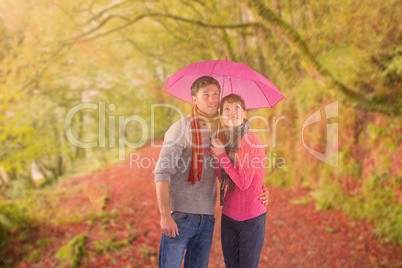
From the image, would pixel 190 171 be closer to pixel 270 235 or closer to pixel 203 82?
pixel 203 82

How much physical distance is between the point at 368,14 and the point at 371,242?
4.59 meters

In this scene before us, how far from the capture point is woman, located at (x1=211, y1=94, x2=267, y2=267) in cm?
183

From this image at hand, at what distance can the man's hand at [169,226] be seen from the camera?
181 cm

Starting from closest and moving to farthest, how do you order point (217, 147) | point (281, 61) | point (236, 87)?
1. point (217, 147)
2. point (236, 87)
3. point (281, 61)

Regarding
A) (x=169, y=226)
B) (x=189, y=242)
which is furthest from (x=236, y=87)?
(x=189, y=242)

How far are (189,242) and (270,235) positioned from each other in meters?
4.08

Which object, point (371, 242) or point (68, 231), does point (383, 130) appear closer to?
point (371, 242)

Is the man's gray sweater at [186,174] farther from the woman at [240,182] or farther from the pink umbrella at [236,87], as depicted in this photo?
the pink umbrella at [236,87]

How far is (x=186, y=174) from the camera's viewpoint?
1.98 meters

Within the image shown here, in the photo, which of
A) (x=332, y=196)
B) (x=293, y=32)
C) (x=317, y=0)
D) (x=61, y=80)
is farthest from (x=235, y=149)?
(x=61, y=80)

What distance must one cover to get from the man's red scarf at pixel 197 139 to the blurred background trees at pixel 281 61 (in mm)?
2801

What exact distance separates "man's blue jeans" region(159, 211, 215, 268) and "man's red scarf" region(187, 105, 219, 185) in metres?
0.30

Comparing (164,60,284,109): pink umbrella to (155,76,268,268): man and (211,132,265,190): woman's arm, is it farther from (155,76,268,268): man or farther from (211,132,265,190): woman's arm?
(211,132,265,190): woman's arm

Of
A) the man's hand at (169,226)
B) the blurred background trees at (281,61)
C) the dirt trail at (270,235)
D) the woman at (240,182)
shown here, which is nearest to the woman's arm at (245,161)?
the woman at (240,182)
